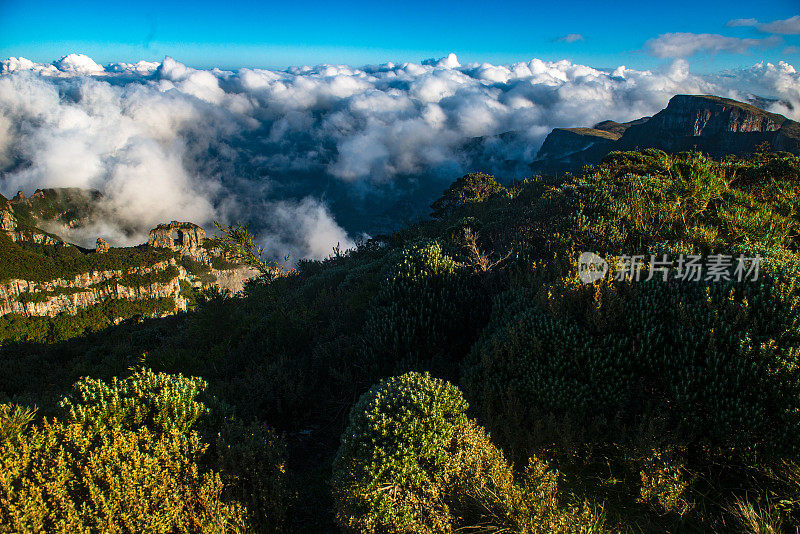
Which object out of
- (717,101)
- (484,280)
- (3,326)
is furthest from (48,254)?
(717,101)

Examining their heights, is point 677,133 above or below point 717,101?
below

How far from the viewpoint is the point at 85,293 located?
4796 inches

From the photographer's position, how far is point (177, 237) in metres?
180

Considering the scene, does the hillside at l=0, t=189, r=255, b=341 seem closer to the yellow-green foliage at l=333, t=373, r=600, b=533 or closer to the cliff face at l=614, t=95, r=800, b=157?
the yellow-green foliage at l=333, t=373, r=600, b=533

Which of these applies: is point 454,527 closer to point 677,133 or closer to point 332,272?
point 332,272

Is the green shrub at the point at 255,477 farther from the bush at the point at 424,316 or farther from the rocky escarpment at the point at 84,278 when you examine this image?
the rocky escarpment at the point at 84,278

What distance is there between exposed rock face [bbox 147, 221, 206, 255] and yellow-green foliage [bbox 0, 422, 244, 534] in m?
184

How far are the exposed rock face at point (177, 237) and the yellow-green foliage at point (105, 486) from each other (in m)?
184

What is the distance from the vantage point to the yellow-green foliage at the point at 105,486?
4.06 meters

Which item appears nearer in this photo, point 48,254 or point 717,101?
point 48,254

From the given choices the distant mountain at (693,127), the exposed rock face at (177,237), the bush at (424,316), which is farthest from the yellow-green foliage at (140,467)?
the exposed rock face at (177,237)

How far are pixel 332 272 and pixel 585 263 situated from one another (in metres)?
11.3

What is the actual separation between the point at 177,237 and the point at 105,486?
664ft

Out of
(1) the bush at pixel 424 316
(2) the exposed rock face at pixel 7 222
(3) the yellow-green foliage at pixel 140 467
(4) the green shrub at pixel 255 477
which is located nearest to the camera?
(3) the yellow-green foliage at pixel 140 467
